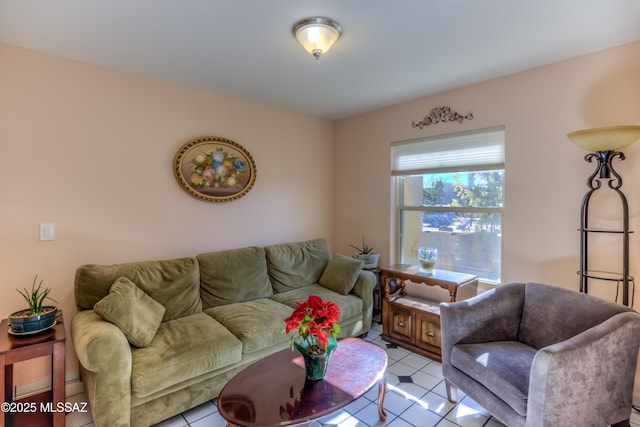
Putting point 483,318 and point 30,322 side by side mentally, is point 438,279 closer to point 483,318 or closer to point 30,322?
point 483,318

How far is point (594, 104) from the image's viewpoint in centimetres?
226

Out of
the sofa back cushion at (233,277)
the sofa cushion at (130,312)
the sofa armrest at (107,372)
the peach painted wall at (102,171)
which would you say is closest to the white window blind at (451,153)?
the peach painted wall at (102,171)

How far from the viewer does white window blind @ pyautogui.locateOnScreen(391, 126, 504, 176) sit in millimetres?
2785

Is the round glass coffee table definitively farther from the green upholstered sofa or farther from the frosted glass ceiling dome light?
the frosted glass ceiling dome light

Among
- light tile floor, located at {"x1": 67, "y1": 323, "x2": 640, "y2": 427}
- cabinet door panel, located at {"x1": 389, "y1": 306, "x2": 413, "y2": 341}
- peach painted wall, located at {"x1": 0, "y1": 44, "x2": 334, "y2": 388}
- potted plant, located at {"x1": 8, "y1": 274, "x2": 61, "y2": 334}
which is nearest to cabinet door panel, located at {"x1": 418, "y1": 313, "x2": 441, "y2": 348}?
cabinet door panel, located at {"x1": 389, "y1": 306, "x2": 413, "y2": 341}

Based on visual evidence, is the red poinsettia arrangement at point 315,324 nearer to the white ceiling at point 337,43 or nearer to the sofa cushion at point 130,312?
the sofa cushion at point 130,312

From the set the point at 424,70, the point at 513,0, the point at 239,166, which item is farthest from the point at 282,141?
the point at 513,0

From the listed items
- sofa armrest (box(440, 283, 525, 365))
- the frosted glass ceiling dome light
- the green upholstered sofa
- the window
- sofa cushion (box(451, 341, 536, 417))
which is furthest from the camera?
the window

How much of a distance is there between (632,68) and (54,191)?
4161 millimetres

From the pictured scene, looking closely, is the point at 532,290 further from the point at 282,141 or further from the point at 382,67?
the point at 282,141

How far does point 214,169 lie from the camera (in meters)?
3.09

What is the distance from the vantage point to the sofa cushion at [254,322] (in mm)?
2250

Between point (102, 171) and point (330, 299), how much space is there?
2207 mm

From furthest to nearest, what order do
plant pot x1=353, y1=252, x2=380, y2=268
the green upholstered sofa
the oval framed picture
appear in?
plant pot x1=353, y1=252, x2=380, y2=268 < the oval framed picture < the green upholstered sofa
